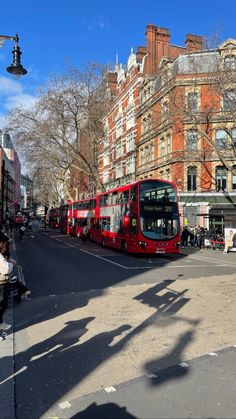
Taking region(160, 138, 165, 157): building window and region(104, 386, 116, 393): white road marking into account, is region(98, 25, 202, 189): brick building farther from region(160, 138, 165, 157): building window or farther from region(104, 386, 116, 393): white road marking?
region(104, 386, 116, 393): white road marking

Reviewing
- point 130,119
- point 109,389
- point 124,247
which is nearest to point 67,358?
point 109,389

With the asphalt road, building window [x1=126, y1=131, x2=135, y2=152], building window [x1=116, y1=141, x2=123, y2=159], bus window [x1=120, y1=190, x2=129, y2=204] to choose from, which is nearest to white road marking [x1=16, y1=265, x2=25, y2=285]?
the asphalt road

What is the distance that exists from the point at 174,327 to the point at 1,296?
3.02 meters

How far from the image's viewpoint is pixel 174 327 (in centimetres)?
693

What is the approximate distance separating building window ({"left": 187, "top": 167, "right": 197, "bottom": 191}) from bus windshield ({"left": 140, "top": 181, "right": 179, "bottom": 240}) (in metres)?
16.3

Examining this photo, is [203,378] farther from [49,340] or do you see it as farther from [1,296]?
[1,296]

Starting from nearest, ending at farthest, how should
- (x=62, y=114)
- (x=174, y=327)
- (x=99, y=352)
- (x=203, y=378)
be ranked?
(x=203, y=378) < (x=99, y=352) < (x=174, y=327) < (x=62, y=114)

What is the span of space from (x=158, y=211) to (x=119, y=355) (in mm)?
14806

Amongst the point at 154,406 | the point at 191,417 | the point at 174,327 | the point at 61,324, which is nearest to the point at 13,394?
the point at 154,406

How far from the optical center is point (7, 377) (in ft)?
15.5

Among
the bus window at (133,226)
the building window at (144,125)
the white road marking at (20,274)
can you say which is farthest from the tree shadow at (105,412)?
the building window at (144,125)

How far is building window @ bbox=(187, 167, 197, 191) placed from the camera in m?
36.3

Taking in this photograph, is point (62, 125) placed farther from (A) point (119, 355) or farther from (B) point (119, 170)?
(A) point (119, 355)

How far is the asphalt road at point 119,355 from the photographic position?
3.99m
